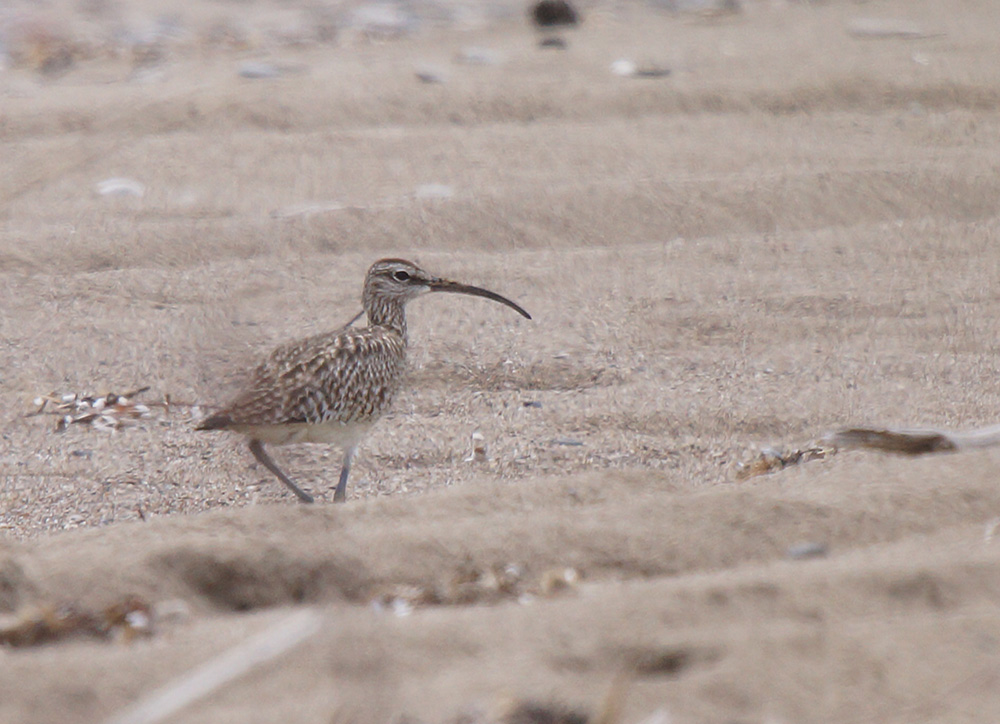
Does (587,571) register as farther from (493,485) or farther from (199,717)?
(199,717)

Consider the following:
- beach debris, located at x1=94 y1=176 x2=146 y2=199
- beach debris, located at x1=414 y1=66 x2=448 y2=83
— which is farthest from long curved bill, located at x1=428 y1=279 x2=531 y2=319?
beach debris, located at x1=414 y1=66 x2=448 y2=83

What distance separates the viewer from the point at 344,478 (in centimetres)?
540

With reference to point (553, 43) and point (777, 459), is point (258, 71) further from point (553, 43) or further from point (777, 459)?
point (777, 459)

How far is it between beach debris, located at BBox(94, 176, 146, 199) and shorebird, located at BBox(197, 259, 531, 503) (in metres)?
2.66

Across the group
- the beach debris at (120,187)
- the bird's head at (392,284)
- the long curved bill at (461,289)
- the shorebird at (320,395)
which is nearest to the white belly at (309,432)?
the shorebird at (320,395)

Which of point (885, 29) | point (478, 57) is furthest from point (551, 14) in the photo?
point (885, 29)

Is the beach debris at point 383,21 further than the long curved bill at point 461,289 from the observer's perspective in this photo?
Yes

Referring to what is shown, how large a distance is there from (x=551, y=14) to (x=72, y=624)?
8611 millimetres

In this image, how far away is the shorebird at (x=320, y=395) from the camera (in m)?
5.34

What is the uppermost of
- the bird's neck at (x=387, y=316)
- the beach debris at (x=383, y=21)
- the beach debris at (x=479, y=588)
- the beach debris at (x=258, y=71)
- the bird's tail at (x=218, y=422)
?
the beach debris at (x=479, y=588)

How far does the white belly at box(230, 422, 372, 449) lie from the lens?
539 centimetres

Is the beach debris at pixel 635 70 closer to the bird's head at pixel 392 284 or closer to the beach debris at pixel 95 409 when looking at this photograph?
the bird's head at pixel 392 284

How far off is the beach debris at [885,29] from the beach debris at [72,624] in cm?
854

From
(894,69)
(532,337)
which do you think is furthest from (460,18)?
(532,337)
